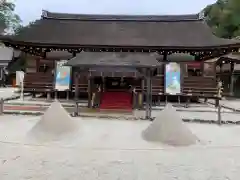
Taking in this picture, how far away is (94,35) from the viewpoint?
2077 cm

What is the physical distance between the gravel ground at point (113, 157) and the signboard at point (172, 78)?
7675mm

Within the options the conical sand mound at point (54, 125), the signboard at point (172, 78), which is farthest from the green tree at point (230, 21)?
the conical sand mound at point (54, 125)

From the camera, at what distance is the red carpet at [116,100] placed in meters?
15.6

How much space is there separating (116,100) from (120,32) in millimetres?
6791

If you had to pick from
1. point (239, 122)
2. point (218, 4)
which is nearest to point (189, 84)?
point (239, 122)

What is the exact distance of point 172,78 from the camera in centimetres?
1855

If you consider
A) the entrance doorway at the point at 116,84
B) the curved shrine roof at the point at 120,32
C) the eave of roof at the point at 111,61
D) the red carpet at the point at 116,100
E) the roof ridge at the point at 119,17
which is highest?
the roof ridge at the point at 119,17

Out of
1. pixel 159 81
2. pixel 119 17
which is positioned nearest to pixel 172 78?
pixel 159 81

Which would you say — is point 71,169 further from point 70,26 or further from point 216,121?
point 70,26

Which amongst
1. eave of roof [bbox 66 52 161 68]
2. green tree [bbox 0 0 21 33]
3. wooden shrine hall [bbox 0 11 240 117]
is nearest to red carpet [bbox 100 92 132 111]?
wooden shrine hall [bbox 0 11 240 117]

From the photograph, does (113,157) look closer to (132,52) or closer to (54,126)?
(54,126)

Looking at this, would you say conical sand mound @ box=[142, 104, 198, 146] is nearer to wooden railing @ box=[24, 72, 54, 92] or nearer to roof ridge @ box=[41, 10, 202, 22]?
wooden railing @ box=[24, 72, 54, 92]

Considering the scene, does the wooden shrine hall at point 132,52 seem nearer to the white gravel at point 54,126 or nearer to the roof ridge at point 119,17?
the roof ridge at point 119,17

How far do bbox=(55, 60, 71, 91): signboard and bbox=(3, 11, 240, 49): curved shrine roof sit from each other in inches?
55.9
